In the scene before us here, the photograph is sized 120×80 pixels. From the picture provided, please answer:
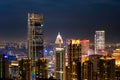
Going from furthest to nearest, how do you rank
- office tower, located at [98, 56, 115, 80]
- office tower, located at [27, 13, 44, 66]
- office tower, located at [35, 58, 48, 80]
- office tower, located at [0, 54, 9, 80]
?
office tower, located at [27, 13, 44, 66]
office tower, located at [35, 58, 48, 80]
office tower, located at [0, 54, 9, 80]
office tower, located at [98, 56, 115, 80]

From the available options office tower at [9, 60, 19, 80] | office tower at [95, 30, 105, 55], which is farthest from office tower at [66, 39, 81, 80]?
office tower at [9, 60, 19, 80]

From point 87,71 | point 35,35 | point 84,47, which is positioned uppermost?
point 35,35

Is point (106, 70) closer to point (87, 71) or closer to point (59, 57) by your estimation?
point (87, 71)

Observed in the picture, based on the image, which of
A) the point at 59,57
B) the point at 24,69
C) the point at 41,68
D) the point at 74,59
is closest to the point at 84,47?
the point at 59,57

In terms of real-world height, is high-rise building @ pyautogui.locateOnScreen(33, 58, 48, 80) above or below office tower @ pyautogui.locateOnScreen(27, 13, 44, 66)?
below

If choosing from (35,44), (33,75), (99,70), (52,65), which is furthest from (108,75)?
(35,44)

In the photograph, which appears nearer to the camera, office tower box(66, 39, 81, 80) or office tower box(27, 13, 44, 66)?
office tower box(66, 39, 81, 80)

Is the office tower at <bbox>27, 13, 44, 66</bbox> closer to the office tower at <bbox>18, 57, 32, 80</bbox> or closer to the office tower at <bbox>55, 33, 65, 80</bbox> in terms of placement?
the office tower at <bbox>55, 33, 65, 80</bbox>
